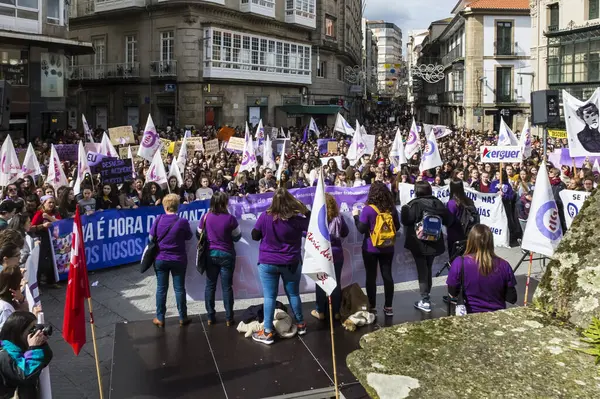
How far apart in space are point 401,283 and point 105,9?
32.8 m

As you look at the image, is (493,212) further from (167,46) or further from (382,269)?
(167,46)

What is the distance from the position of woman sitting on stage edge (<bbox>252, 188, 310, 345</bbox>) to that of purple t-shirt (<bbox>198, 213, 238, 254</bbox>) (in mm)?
406

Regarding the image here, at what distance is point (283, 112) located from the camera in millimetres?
40250

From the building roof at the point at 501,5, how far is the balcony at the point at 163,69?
26183mm

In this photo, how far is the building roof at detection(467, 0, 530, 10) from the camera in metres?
46.4

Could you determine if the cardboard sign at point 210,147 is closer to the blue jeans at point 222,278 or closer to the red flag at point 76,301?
the blue jeans at point 222,278

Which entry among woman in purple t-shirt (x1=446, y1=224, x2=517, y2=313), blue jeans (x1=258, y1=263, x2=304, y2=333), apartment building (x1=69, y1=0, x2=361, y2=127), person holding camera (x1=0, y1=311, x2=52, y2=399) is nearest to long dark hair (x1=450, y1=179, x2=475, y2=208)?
blue jeans (x1=258, y1=263, x2=304, y2=333)

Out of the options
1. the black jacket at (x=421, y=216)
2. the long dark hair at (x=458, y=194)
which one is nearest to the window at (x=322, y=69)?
the long dark hair at (x=458, y=194)

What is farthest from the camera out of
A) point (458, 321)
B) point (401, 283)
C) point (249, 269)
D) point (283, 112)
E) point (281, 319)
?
point (283, 112)

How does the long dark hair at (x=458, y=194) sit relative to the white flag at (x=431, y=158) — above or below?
below

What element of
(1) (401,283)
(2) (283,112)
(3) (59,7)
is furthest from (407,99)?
(1) (401,283)

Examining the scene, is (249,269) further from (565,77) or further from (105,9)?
(105,9)

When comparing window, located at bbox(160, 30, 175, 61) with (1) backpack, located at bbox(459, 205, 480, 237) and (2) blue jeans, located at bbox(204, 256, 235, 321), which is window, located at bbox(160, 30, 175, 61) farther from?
(2) blue jeans, located at bbox(204, 256, 235, 321)

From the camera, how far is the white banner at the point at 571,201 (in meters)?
9.01
